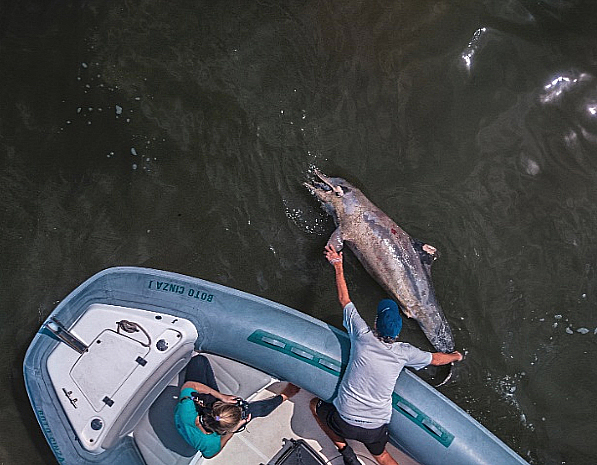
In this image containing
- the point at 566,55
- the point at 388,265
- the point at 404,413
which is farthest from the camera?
the point at 566,55

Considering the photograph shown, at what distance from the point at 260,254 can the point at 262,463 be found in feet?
5.80

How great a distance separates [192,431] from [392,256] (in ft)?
6.78

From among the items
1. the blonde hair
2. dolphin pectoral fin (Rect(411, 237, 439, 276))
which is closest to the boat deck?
the blonde hair

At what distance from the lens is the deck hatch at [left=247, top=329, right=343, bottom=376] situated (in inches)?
167

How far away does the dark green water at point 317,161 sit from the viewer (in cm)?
497

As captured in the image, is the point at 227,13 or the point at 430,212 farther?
the point at 227,13

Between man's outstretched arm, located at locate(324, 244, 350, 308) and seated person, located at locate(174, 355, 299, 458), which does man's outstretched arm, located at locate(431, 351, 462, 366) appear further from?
seated person, located at locate(174, 355, 299, 458)

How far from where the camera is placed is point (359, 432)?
160 inches

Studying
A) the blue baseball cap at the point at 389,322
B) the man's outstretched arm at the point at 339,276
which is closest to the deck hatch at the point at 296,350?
the man's outstretched arm at the point at 339,276

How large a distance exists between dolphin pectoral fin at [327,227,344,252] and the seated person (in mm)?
1218

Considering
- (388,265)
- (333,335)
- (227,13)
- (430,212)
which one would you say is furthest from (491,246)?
(227,13)

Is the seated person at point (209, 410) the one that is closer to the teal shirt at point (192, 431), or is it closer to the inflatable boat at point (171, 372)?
the teal shirt at point (192, 431)

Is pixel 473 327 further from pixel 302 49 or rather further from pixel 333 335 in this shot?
pixel 302 49

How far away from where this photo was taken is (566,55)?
5109 millimetres
